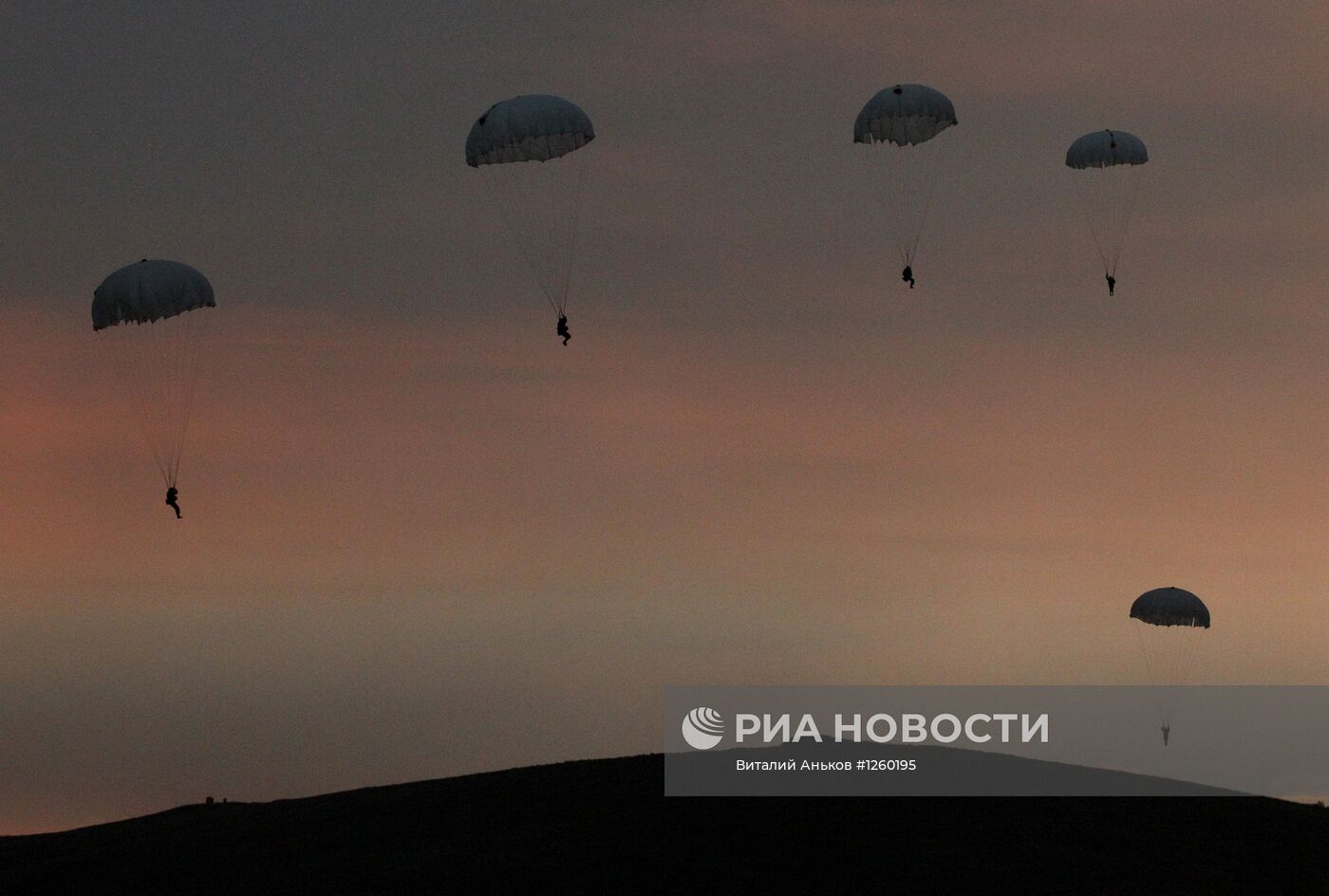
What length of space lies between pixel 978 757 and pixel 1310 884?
63.0ft

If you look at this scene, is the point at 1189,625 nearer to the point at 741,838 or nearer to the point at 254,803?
the point at 741,838

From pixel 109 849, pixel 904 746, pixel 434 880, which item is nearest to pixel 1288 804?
pixel 904 746

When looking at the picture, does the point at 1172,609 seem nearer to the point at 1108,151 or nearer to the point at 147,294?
the point at 1108,151

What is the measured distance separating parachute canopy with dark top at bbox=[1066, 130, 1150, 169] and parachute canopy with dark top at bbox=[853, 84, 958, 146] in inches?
348

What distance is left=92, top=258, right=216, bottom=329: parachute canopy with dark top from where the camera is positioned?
2525 inches

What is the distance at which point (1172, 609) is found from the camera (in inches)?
3246

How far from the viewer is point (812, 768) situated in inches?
2788

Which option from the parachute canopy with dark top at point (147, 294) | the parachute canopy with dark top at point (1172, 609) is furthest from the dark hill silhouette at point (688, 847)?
the parachute canopy with dark top at point (147, 294)

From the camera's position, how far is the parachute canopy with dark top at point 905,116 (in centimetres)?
7238

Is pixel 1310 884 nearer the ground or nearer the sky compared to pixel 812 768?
nearer the ground

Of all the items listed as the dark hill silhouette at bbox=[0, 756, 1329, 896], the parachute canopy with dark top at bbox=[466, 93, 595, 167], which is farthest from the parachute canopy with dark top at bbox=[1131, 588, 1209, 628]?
the parachute canopy with dark top at bbox=[466, 93, 595, 167]

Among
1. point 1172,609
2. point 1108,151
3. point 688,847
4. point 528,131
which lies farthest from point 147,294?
point 1172,609

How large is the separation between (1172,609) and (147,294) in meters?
50.0

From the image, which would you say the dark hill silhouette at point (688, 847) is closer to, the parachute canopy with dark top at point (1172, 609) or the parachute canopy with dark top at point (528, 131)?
the parachute canopy with dark top at point (1172, 609)
